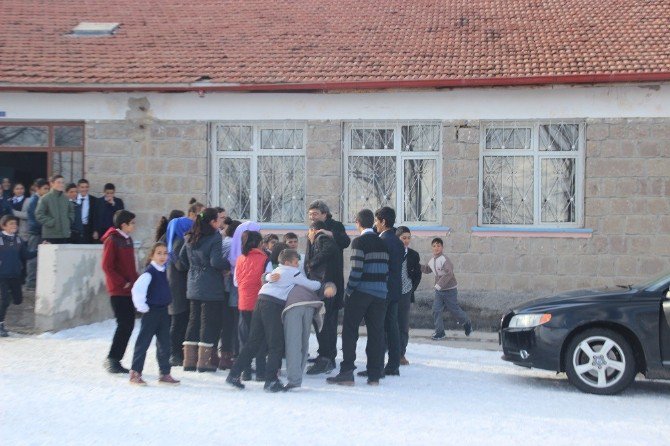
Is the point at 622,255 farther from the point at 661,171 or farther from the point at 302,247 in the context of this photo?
the point at 302,247

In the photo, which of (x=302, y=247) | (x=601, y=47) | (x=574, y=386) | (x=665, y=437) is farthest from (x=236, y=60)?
(x=665, y=437)

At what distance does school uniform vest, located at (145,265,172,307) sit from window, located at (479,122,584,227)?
683 centimetres

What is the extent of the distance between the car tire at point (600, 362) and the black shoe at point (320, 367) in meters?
2.44

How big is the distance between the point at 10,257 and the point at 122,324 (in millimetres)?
2911

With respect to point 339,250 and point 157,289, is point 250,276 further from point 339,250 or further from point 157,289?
point 339,250

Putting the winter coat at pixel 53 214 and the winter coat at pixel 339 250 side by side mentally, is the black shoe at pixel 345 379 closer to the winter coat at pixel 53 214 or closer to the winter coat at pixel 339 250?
the winter coat at pixel 339 250

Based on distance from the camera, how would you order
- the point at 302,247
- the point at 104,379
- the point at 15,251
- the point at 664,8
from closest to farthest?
1. the point at 104,379
2. the point at 15,251
3. the point at 302,247
4. the point at 664,8

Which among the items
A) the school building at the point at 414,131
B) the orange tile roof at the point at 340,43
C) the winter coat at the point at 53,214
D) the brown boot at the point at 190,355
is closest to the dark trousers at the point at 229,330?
the brown boot at the point at 190,355

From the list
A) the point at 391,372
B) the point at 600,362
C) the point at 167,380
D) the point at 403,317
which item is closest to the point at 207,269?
the point at 167,380

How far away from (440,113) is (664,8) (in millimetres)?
4605

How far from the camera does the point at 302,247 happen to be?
15.4 metres

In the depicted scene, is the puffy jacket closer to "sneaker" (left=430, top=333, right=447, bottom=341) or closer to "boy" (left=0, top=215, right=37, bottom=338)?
"boy" (left=0, top=215, right=37, bottom=338)

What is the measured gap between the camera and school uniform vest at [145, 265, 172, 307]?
9.38m

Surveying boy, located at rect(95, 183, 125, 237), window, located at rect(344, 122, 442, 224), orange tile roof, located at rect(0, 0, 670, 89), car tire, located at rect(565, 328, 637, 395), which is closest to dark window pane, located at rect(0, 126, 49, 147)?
orange tile roof, located at rect(0, 0, 670, 89)
